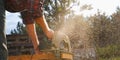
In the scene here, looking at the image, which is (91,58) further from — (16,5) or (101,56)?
(16,5)

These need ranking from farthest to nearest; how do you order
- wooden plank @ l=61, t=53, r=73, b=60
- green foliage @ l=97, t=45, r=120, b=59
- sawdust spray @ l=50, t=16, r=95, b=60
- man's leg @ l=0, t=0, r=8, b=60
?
sawdust spray @ l=50, t=16, r=95, b=60
green foliage @ l=97, t=45, r=120, b=59
wooden plank @ l=61, t=53, r=73, b=60
man's leg @ l=0, t=0, r=8, b=60

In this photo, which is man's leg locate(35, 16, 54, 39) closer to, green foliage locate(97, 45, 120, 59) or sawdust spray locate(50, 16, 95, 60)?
→ green foliage locate(97, 45, 120, 59)

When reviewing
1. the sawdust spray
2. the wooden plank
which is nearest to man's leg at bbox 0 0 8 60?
the wooden plank

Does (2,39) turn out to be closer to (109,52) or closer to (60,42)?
(60,42)

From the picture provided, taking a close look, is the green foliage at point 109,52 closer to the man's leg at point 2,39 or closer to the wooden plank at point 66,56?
the wooden plank at point 66,56

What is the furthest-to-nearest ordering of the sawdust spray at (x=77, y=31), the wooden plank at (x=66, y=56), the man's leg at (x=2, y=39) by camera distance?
the sawdust spray at (x=77, y=31), the wooden plank at (x=66, y=56), the man's leg at (x=2, y=39)

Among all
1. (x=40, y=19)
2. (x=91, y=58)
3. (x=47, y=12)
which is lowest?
(x=91, y=58)

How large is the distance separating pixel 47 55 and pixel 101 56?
1463 centimetres

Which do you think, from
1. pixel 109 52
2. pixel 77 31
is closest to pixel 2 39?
pixel 109 52

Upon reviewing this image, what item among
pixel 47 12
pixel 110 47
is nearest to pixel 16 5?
pixel 110 47

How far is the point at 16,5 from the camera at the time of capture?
235 cm

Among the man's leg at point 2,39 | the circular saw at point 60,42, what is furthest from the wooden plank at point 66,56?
the man's leg at point 2,39

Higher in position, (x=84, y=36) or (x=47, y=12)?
(x=47, y=12)

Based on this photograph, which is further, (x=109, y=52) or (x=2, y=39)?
(x=109, y=52)
